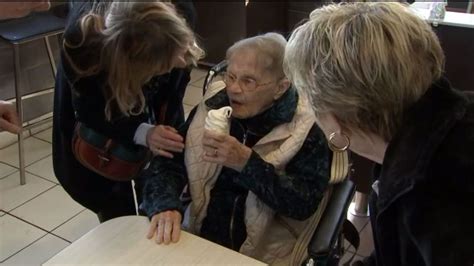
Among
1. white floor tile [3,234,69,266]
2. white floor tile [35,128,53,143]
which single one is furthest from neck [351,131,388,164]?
white floor tile [35,128,53,143]

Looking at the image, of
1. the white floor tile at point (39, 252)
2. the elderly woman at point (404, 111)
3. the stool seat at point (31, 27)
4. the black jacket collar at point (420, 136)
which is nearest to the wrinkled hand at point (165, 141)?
the elderly woman at point (404, 111)

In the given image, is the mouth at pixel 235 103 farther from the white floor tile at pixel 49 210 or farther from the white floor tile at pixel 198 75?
the white floor tile at pixel 198 75

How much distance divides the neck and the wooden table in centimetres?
39

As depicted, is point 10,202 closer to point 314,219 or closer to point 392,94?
point 314,219

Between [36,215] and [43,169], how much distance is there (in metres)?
0.46

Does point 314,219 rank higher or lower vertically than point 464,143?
lower

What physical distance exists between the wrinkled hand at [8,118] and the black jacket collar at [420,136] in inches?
52.6

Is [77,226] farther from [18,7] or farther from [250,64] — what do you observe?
[250,64]

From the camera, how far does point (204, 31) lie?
4516mm

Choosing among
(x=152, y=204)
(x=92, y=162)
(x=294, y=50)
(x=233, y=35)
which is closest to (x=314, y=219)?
(x=152, y=204)

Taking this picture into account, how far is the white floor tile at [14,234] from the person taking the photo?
258cm

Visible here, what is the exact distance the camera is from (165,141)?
1.68 meters

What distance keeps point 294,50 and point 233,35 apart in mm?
3244

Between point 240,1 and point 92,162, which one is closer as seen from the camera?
point 92,162
